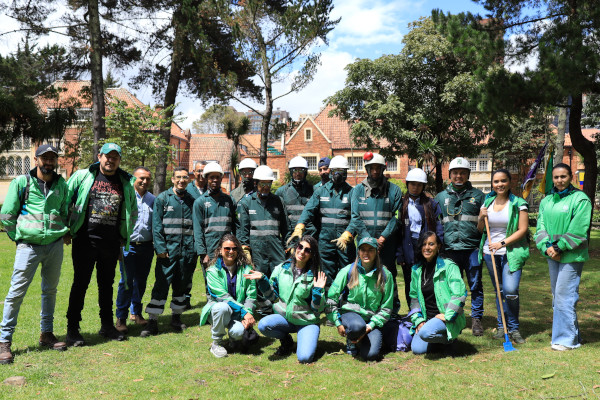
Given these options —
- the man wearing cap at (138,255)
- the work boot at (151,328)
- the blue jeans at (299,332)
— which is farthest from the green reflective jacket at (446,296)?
the man wearing cap at (138,255)

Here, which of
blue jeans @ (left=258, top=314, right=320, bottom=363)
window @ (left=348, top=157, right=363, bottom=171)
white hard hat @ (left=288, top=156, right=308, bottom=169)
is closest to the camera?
blue jeans @ (left=258, top=314, right=320, bottom=363)

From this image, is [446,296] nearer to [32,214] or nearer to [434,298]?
[434,298]

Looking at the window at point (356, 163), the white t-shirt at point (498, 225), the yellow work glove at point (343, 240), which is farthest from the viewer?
the window at point (356, 163)

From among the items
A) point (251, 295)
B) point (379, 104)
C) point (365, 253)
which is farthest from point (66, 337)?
point (379, 104)

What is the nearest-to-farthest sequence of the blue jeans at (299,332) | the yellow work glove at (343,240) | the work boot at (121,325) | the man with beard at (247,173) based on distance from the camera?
the blue jeans at (299,332)
the yellow work glove at (343,240)
the work boot at (121,325)
the man with beard at (247,173)

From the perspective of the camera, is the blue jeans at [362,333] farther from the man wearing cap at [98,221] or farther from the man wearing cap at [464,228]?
the man wearing cap at [98,221]

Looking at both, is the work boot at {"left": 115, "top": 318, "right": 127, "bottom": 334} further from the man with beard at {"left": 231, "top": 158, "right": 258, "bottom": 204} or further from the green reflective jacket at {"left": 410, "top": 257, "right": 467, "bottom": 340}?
the green reflective jacket at {"left": 410, "top": 257, "right": 467, "bottom": 340}

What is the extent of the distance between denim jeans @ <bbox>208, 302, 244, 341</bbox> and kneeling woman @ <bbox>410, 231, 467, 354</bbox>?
1924 mm

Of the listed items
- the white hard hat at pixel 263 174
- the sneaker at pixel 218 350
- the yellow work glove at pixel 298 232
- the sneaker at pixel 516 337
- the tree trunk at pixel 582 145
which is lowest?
the sneaker at pixel 218 350

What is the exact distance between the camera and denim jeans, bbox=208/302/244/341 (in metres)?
5.34

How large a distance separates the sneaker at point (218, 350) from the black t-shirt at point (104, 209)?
1.72 meters

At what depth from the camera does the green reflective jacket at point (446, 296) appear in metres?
5.11

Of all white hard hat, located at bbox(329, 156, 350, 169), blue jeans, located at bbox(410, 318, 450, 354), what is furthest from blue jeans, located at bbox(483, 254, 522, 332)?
white hard hat, located at bbox(329, 156, 350, 169)

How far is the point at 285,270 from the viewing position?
5535 mm
